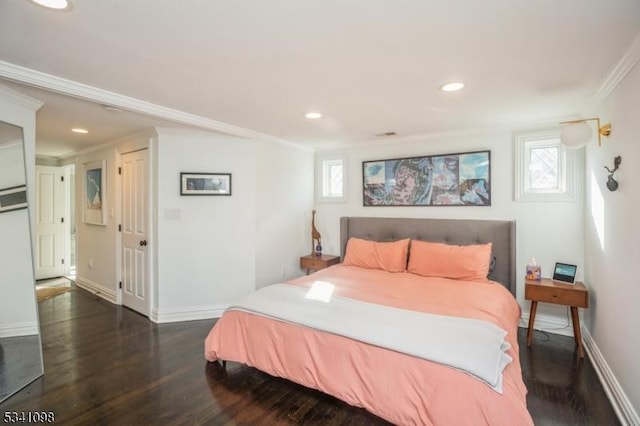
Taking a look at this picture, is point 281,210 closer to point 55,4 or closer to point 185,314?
point 185,314

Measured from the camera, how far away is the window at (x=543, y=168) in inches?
122

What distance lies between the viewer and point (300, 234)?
4598mm

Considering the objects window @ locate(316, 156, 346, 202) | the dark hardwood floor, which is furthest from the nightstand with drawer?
window @ locate(316, 156, 346, 202)

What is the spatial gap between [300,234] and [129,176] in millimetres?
2373

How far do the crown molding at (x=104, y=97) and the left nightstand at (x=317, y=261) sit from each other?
194 cm

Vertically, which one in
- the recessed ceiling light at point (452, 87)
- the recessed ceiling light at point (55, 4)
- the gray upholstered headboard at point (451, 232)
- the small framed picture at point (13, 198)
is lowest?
the gray upholstered headboard at point (451, 232)

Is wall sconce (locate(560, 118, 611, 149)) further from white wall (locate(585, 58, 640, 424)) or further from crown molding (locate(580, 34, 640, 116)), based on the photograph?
crown molding (locate(580, 34, 640, 116))

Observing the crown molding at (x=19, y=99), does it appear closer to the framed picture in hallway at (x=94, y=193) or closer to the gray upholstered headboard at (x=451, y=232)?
the framed picture in hallway at (x=94, y=193)

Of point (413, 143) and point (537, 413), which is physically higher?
point (413, 143)

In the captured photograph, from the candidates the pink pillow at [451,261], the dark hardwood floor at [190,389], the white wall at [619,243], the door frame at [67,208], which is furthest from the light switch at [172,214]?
the white wall at [619,243]

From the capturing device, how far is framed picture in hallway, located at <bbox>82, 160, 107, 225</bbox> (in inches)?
172

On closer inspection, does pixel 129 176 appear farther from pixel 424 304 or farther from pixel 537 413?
pixel 537 413

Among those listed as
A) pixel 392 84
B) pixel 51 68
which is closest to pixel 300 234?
pixel 392 84

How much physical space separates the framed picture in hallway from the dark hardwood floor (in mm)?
1849
